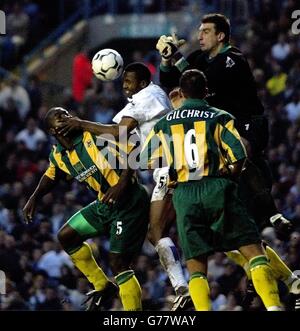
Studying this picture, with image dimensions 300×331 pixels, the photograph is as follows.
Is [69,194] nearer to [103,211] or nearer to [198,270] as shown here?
[103,211]

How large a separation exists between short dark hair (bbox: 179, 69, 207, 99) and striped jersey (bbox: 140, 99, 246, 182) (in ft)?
0.20

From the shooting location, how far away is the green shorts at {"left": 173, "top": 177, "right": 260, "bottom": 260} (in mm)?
12898

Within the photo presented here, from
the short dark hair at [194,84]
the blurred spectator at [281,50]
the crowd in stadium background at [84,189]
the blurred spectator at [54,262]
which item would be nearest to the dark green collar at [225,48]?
the short dark hair at [194,84]

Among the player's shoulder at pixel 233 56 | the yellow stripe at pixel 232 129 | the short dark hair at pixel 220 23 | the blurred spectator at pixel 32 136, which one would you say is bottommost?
the blurred spectator at pixel 32 136

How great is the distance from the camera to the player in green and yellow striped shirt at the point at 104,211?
13992 millimetres

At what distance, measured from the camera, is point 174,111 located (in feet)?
43.0

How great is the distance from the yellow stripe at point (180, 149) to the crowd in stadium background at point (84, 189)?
14.1 feet

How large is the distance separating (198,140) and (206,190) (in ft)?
1.56

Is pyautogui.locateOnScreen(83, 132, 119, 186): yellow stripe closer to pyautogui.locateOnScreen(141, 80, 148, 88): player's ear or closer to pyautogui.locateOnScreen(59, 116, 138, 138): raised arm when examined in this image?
pyautogui.locateOnScreen(59, 116, 138, 138): raised arm

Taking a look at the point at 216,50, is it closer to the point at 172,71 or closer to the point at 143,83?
the point at 172,71

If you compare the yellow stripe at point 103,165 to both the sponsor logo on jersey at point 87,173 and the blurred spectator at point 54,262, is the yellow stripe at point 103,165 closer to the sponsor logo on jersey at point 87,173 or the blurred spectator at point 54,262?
the sponsor logo on jersey at point 87,173

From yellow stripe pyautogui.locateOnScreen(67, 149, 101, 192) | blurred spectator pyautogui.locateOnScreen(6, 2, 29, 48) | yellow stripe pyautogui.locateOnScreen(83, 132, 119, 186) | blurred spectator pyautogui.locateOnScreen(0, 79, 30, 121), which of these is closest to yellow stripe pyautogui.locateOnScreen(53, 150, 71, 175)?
yellow stripe pyautogui.locateOnScreen(67, 149, 101, 192)

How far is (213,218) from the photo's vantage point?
12953mm
